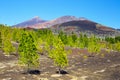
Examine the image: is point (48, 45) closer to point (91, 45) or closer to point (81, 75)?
point (91, 45)

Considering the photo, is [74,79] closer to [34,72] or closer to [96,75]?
[96,75]

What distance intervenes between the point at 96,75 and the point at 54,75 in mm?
11586

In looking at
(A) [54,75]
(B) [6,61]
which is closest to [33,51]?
(A) [54,75]

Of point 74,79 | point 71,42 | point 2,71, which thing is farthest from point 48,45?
point 74,79

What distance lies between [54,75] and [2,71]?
15.7m

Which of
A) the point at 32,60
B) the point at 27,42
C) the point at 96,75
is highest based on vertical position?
the point at 27,42

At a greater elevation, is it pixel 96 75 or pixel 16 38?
pixel 16 38

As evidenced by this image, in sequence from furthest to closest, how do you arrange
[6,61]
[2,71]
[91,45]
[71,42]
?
[71,42]
[91,45]
[6,61]
[2,71]

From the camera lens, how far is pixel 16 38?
155 metres

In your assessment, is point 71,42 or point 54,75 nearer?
point 54,75

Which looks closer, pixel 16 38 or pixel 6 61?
pixel 6 61

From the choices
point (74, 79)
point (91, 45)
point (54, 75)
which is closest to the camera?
point (74, 79)

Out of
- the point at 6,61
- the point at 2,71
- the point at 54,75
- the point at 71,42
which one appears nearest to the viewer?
the point at 54,75

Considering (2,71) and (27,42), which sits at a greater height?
(27,42)
